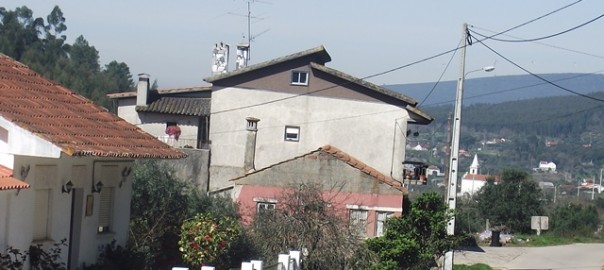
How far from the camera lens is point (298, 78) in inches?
1756

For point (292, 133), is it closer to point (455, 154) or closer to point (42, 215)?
point (455, 154)

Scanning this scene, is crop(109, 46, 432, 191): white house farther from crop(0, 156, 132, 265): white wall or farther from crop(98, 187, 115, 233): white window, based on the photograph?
crop(98, 187, 115, 233): white window

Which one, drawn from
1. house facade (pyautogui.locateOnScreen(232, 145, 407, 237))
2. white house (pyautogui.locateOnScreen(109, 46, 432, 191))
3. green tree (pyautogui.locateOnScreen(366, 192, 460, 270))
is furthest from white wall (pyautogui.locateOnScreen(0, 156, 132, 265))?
white house (pyautogui.locateOnScreen(109, 46, 432, 191))

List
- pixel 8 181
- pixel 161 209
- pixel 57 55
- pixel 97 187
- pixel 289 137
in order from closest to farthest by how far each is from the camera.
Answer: pixel 8 181 → pixel 97 187 → pixel 161 209 → pixel 289 137 → pixel 57 55

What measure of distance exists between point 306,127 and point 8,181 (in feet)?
103

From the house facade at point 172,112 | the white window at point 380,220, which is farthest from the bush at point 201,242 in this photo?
the house facade at point 172,112

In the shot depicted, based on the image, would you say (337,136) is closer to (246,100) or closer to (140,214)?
(246,100)

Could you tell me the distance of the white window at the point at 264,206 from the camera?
24.5 meters

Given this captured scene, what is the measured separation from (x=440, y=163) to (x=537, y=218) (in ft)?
377

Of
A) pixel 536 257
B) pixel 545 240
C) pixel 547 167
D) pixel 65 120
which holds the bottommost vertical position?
pixel 536 257

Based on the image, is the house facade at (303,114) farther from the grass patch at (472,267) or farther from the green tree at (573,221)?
the green tree at (573,221)

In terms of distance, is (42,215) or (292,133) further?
(292,133)

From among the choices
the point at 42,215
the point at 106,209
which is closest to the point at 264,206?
the point at 106,209

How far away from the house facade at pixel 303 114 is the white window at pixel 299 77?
0.04m
